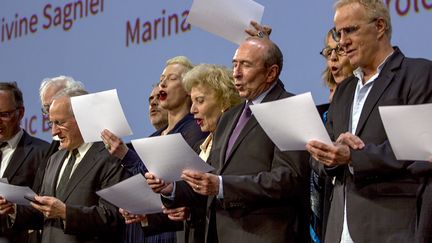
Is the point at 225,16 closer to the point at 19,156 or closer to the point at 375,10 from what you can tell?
the point at 375,10

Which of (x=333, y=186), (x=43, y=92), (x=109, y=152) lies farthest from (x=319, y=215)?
(x=43, y=92)

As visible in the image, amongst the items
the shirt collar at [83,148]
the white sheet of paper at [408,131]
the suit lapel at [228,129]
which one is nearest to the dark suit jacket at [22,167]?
the shirt collar at [83,148]

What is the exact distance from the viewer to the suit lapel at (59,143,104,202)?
4.59 metres

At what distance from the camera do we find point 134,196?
4.12 metres

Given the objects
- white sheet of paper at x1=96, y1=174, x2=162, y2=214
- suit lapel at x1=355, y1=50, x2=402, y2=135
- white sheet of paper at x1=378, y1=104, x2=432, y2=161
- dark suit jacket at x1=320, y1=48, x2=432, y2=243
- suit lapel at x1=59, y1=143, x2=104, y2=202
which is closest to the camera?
white sheet of paper at x1=378, y1=104, x2=432, y2=161

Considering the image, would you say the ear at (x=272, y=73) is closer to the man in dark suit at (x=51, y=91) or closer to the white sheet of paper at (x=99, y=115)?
the white sheet of paper at (x=99, y=115)

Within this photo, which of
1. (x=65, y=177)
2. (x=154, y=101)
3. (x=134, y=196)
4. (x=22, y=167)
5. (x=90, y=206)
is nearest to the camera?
(x=134, y=196)

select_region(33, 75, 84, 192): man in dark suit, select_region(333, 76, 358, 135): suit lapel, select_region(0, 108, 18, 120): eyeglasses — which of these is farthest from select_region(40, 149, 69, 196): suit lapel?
select_region(333, 76, 358, 135): suit lapel

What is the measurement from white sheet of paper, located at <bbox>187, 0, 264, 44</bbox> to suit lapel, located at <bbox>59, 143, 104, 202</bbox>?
912 mm

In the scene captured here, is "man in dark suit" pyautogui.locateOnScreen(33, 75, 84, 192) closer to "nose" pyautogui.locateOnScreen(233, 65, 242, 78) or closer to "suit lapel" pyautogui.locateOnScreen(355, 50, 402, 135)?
"nose" pyautogui.locateOnScreen(233, 65, 242, 78)

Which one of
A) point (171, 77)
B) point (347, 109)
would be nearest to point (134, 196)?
point (171, 77)

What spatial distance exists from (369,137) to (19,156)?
271cm

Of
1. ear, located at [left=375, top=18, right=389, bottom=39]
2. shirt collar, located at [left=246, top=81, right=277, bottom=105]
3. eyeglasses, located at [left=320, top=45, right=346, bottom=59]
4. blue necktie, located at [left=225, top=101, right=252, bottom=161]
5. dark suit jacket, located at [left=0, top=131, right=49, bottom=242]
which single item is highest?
ear, located at [left=375, top=18, right=389, bottom=39]

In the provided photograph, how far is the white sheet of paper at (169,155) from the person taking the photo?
3664 mm
